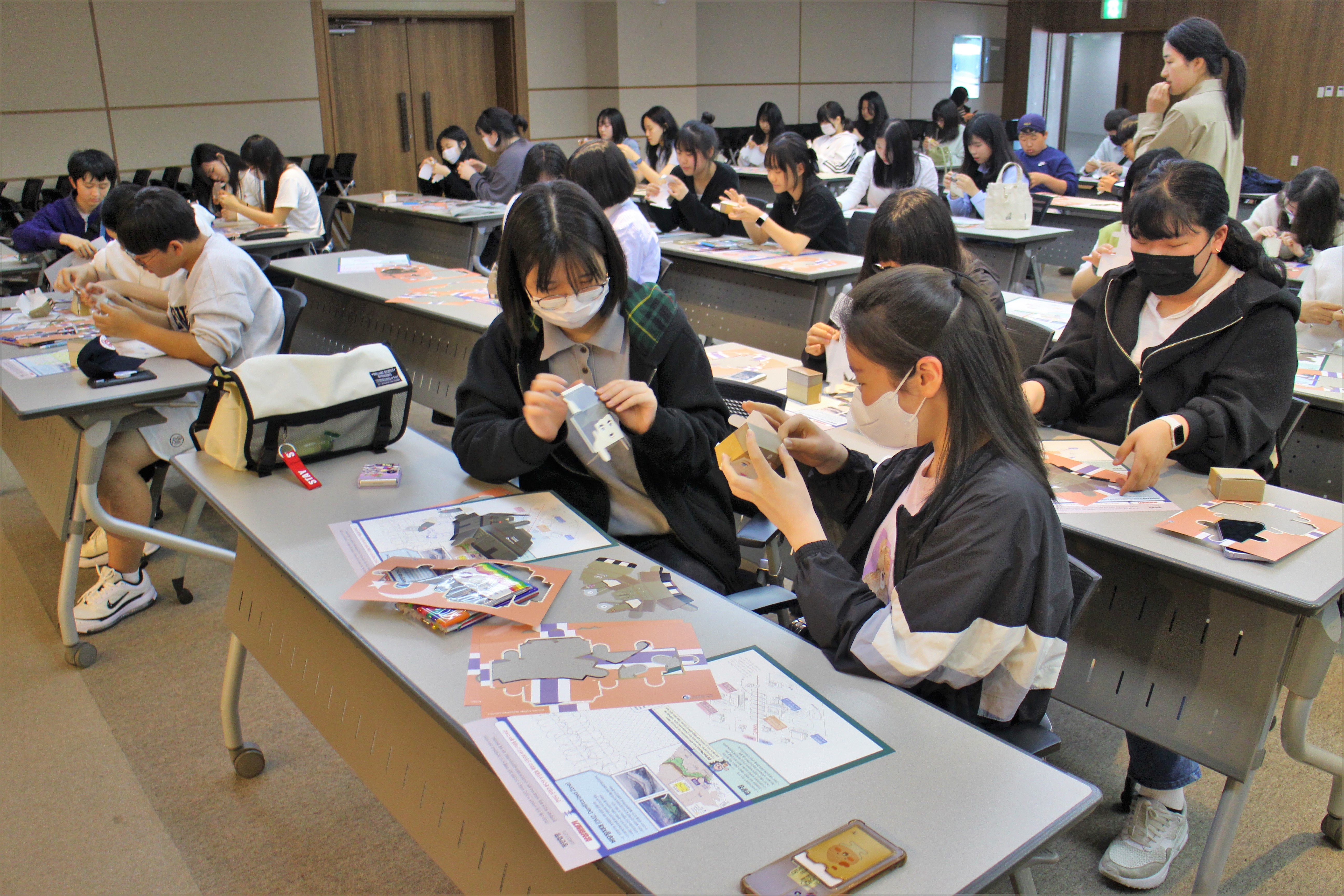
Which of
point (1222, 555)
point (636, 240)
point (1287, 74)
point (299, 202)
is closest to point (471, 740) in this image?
point (1222, 555)

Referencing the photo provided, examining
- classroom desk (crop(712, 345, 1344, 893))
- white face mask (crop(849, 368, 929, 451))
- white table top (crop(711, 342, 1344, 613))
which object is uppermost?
white face mask (crop(849, 368, 929, 451))

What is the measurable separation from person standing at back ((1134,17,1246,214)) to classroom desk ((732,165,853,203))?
181 inches

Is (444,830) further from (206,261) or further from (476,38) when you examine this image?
(476,38)

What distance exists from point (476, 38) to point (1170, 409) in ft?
32.6

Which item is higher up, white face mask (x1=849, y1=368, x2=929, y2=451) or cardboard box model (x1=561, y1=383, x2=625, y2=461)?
white face mask (x1=849, y1=368, x2=929, y2=451)

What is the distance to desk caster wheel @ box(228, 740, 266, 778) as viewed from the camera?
7.71 ft

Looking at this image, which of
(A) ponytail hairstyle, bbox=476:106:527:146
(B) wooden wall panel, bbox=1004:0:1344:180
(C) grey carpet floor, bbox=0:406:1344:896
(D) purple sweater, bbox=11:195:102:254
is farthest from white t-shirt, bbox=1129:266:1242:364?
(B) wooden wall panel, bbox=1004:0:1344:180

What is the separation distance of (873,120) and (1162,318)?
8.31 meters

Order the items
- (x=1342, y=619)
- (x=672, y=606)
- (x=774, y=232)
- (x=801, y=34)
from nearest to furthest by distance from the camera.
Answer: (x=672, y=606) < (x=1342, y=619) < (x=774, y=232) < (x=801, y=34)

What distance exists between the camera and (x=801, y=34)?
40.3 ft

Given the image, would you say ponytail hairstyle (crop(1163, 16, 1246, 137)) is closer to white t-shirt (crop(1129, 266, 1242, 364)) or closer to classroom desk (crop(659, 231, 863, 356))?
classroom desk (crop(659, 231, 863, 356))

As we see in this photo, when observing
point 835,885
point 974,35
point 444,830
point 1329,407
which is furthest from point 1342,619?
point 974,35

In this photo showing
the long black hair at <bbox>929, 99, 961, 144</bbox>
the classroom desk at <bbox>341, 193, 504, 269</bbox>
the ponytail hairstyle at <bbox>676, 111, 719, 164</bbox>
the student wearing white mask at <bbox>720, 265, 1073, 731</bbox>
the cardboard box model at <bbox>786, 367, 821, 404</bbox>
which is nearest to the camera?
the student wearing white mask at <bbox>720, 265, 1073, 731</bbox>

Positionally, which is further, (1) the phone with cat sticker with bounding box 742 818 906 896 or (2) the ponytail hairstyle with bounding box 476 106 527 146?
(2) the ponytail hairstyle with bounding box 476 106 527 146
